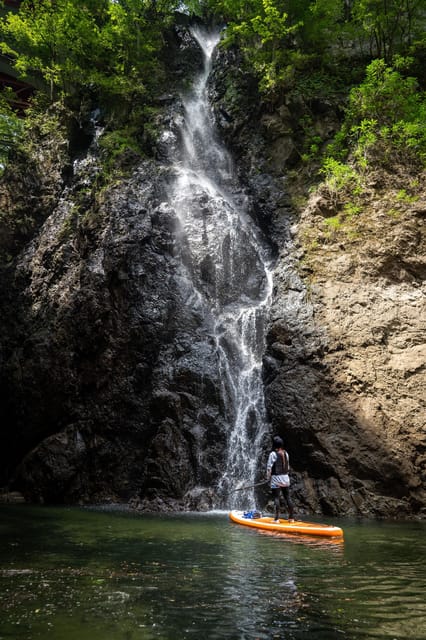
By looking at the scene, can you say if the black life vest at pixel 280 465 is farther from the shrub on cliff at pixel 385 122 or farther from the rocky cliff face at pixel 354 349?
the shrub on cliff at pixel 385 122

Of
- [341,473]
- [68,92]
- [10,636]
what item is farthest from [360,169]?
[10,636]

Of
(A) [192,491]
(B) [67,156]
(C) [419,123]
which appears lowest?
(A) [192,491]

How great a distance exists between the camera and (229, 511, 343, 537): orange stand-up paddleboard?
8.92 metres

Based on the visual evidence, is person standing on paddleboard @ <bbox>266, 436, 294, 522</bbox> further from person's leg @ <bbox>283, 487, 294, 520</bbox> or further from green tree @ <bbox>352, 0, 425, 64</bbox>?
green tree @ <bbox>352, 0, 425, 64</bbox>

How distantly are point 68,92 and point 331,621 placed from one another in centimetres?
2635

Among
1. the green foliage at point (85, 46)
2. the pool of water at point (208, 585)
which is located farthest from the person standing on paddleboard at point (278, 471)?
the green foliage at point (85, 46)

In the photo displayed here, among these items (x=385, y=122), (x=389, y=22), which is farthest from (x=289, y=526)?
(x=389, y=22)

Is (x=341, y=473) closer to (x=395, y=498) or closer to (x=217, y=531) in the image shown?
(x=395, y=498)

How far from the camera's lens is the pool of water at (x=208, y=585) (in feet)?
13.5

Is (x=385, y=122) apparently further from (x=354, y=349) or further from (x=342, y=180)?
(x=354, y=349)

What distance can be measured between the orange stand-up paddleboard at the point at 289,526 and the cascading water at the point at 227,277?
310 centimetres

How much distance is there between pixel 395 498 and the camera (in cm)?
1251

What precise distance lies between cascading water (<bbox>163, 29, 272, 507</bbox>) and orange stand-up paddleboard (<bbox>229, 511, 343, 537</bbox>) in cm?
310

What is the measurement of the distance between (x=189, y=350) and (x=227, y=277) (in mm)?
3563
